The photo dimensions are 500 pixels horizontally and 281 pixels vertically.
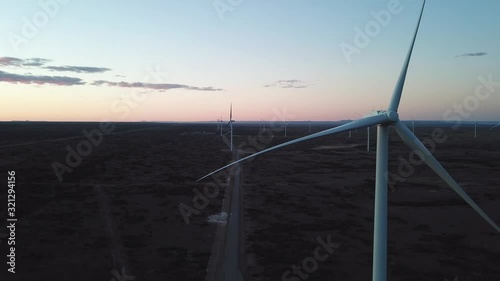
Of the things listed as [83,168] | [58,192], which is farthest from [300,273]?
[83,168]

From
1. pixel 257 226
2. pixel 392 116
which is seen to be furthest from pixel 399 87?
pixel 257 226

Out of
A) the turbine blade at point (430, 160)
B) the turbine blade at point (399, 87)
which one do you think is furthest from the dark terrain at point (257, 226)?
the turbine blade at point (399, 87)

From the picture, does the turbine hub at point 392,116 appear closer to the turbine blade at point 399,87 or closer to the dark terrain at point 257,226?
the turbine blade at point 399,87

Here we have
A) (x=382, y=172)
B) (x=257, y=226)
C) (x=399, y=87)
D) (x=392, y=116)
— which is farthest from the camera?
(x=257, y=226)

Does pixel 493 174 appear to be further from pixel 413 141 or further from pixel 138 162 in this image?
pixel 138 162

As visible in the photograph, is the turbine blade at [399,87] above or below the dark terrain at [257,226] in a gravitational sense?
above

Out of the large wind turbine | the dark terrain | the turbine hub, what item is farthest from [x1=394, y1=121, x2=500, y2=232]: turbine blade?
the dark terrain

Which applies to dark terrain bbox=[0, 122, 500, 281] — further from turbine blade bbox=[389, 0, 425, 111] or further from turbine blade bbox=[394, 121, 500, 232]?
turbine blade bbox=[389, 0, 425, 111]

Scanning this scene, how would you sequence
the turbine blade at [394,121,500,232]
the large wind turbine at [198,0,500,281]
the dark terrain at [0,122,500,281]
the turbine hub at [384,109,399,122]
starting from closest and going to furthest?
the large wind turbine at [198,0,500,281] → the turbine hub at [384,109,399,122] → the turbine blade at [394,121,500,232] → the dark terrain at [0,122,500,281]

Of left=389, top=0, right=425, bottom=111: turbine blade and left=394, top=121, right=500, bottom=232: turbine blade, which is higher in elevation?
left=389, top=0, right=425, bottom=111: turbine blade

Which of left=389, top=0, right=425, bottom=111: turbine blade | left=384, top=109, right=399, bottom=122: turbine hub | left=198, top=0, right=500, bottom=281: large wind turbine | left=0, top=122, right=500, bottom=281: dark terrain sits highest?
left=389, top=0, right=425, bottom=111: turbine blade

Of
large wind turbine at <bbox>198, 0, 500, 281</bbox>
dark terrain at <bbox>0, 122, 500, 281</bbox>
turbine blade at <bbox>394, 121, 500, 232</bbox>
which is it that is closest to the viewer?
large wind turbine at <bbox>198, 0, 500, 281</bbox>

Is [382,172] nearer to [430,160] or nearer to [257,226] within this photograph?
[430,160]
